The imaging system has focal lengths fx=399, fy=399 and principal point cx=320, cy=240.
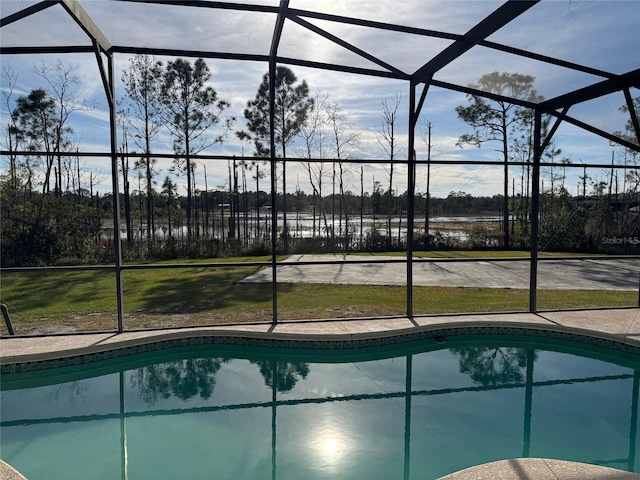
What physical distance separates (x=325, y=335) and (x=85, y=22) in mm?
4310

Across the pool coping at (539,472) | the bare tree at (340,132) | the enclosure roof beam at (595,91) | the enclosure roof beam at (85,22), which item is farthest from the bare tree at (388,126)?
the pool coping at (539,472)

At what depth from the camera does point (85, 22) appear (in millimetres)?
3979

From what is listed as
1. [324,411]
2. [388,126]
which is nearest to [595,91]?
[324,411]

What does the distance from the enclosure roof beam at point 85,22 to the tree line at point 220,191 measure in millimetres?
7439

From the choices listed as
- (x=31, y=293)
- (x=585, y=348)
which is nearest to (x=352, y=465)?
(x=585, y=348)

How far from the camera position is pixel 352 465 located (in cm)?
307

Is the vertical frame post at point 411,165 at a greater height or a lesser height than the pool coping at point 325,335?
greater

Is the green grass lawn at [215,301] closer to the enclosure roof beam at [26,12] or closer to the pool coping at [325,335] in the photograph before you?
the pool coping at [325,335]

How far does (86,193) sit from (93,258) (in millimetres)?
2391

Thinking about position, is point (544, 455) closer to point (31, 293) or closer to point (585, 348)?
Result: point (585, 348)

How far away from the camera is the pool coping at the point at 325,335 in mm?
4590

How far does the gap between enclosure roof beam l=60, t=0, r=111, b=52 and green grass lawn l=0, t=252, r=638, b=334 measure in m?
2.95

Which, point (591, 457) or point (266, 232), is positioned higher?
point (266, 232)

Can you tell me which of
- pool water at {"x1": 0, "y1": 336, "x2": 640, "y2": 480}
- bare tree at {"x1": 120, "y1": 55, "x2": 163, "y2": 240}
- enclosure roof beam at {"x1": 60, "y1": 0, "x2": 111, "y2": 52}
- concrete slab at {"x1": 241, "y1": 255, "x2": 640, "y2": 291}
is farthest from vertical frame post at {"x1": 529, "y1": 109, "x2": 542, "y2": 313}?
bare tree at {"x1": 120, "y1": 55, "x2": 163, "y2": 240}
